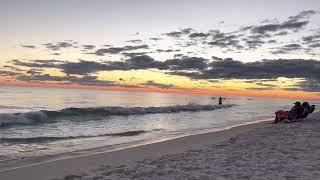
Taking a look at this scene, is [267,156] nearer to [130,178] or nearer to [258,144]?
[258,144]

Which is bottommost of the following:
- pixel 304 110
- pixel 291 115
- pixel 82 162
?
pixel 82 162

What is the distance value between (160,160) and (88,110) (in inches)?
1245

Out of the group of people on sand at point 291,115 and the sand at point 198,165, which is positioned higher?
the group of people on sand at point 291,115

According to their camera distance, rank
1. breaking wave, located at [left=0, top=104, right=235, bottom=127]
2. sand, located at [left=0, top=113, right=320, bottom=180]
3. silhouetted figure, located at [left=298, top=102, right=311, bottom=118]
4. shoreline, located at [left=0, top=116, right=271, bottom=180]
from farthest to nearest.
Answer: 1. breaking wave, located at [left=0, top=104, right=235, bottom=127]
2. silhouetted figure, located at [left=298, top=102, right=311, bottom=118]
3. shoreline, located at [left=0, top=116, right=271, bottom=180]
4. sand, located at [left=0, top=113, right=320, bottom=180]

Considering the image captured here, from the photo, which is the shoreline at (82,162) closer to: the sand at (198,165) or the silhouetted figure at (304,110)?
the sand at (198,165)

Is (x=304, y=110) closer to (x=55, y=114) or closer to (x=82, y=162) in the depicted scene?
(x=55, y=114)

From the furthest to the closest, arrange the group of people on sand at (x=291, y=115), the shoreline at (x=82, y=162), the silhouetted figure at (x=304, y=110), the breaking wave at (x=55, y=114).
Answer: the breaking wave at (x=55, y=114) → the silhouetted figure at (x=304, y=110) → the group of people on sand at (x=291, y=115) → the shoreline at (x=82, y=162)

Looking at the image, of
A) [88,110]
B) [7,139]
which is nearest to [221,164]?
[7,139]

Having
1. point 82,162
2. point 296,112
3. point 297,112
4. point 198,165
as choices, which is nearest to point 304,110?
point 297,112

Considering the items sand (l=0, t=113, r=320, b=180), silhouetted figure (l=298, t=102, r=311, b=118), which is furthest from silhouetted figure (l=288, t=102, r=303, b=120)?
sand (l=0, t=113, r=320, b=180)

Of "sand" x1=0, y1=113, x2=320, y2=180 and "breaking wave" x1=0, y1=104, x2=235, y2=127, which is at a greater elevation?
"breaking wave" x1=0, y1=104, x2=235, y2=127

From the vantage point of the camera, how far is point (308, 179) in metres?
8.10

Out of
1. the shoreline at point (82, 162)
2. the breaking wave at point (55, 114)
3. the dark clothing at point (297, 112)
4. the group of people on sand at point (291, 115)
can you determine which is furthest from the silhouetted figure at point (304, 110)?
the breaking wave at point (55, 114)

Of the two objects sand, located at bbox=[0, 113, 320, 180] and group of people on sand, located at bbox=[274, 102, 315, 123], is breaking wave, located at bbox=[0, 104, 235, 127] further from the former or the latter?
group of people on sand, located at bbox=[274, 102, 315, 123]
